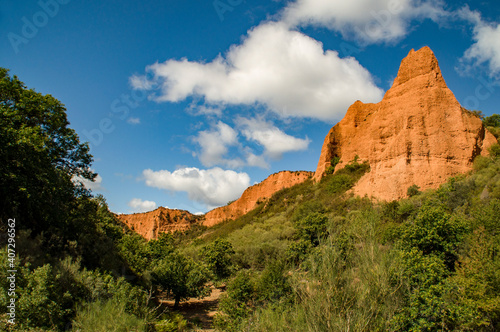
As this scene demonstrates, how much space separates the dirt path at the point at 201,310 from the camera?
15.7m

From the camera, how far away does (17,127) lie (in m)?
10.9

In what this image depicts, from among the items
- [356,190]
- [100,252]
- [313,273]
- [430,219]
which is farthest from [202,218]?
[313,273]

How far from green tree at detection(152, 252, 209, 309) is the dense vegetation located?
71 mm

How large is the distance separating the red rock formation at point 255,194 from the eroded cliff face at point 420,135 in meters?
26.6

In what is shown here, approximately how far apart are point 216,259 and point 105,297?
12.5m

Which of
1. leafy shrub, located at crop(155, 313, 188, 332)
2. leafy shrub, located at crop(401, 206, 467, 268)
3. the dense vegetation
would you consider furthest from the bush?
leafy shrub, located at crop(401, 206, 467, 268)

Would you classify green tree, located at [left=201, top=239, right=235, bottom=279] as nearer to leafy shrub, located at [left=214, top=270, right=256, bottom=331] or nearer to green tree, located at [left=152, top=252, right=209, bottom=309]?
green tree, located at [left=152, top=252, right=209, bottom=309]

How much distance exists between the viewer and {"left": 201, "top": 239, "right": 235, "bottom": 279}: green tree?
72.9 feet

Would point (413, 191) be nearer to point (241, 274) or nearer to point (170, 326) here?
point (241, 274)

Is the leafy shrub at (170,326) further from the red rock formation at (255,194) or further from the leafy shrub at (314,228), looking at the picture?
the red rock formation at (255,194)

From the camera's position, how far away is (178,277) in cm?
1748

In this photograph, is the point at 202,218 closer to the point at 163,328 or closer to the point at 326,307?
the point at 163,328

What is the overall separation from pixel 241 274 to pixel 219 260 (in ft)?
26.6

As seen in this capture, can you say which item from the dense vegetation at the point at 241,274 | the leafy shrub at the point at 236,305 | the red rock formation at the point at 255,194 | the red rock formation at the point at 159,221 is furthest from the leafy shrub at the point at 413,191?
the red rock formation at the point at 159,221
